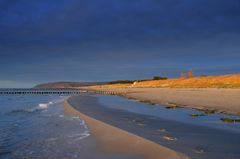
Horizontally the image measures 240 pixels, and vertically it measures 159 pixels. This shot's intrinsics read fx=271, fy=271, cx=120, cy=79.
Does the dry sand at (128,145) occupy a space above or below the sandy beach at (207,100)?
below

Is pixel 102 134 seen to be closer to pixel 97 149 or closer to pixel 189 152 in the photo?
pixel 97 149

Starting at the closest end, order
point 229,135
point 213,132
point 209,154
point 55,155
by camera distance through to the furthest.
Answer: point 209,154 < point 55,155 < point 229,135 < point 213,132

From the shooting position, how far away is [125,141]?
24.5ft

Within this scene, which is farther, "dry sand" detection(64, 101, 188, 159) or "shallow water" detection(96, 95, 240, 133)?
→ "shallow water" detection(96, 95, 240, 133)

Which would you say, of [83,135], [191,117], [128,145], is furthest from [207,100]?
[128,145]

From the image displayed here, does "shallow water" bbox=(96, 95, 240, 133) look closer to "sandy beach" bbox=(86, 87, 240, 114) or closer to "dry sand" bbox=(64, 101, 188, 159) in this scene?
"sandy beach" bbox=(86, 87, 240, 114)

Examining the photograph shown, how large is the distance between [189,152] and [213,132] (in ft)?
10.4

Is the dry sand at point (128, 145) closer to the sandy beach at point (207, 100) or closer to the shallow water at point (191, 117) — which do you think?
the shallow water at point (191, 117)

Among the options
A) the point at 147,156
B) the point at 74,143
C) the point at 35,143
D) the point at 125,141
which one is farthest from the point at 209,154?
the point at 35,143

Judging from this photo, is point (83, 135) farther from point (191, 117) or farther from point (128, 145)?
point (191, 117)

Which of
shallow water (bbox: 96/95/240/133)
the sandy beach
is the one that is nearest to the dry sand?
shallow water (bbox: 96/95/240/133)

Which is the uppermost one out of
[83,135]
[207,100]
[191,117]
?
[207,100]

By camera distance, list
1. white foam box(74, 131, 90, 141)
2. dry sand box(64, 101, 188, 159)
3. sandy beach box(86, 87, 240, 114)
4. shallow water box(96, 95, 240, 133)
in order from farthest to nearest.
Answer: sandy beach box(86, 87, 240, 114) < shallow water box(96, 95, 240, 133) < white foam box(74, 131, 90, 141) < dry sand box(64, 101, 188, 159)

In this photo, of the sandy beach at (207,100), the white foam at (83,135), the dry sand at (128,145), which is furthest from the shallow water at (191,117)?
the white foam at (83,135)
